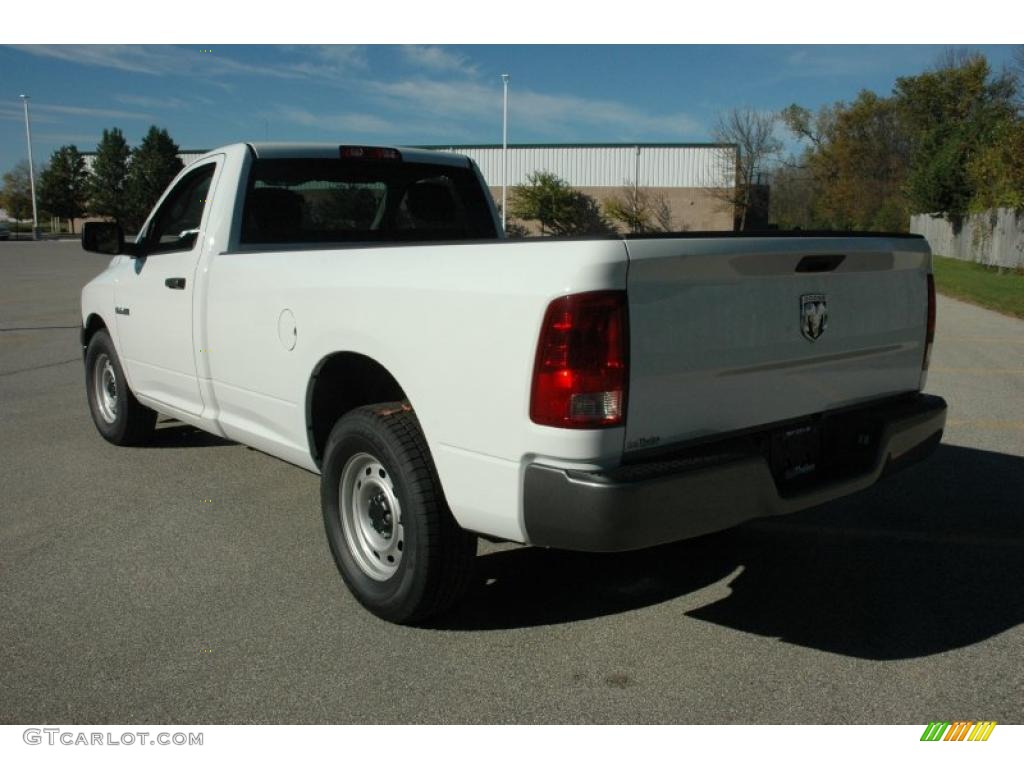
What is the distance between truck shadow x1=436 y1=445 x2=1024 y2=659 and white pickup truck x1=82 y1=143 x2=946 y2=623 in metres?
A: 0.56

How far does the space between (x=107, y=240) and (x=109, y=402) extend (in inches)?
54.8

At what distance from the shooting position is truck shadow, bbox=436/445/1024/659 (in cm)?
363

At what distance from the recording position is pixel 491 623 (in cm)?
367

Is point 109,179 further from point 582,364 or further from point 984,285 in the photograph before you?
point 582,364

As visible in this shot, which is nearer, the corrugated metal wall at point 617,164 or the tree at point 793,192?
the corrugated metal wall at point 617,164

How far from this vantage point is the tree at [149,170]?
7444cm

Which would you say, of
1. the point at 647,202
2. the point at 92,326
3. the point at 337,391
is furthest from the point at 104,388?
the point at 647,202

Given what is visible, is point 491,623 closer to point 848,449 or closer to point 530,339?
point 530,339

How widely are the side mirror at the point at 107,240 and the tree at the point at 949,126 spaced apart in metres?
28.5

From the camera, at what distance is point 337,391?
405 cm

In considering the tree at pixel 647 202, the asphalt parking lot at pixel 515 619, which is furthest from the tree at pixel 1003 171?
the asphalt parking lot at pixel 515 619

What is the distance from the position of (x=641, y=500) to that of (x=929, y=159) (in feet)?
142

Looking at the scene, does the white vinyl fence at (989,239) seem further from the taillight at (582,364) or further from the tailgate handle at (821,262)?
the taillight at (582,364)

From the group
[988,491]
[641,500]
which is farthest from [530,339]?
[988,491]
